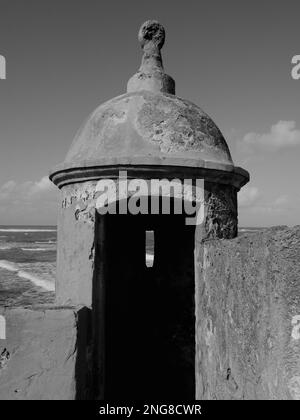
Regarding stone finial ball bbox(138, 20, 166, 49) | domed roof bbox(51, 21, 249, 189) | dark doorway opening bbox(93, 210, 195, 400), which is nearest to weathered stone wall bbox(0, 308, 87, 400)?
domed roof bbox(51, 21, 249, 189)

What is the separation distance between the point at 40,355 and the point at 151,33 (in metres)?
3.66

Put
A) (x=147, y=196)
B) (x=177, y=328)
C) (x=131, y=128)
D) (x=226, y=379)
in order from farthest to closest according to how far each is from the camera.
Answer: (x=177, y=328) → (x=131, y=128) → (x=147, y=196) → (x=226, y=379)

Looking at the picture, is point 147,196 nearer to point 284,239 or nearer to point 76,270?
point 76,270

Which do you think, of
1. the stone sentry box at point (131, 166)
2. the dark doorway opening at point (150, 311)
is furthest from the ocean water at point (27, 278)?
the stone sentry box at point (131, 166)

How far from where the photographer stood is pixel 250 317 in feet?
8.14

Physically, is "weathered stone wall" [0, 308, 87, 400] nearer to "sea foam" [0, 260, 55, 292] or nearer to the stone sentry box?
the stone sentry box

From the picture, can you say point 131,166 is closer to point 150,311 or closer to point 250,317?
point 250,317

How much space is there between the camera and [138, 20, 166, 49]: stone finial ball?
4941 mm

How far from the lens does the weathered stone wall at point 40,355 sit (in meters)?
3.51

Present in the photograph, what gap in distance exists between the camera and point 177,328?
6.60 metres

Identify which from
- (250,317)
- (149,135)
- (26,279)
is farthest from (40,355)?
(26,279)

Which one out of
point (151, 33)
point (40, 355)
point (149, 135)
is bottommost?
point (40, 355)

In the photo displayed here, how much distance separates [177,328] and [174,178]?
347cm
